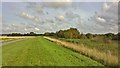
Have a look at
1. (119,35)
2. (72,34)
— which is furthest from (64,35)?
(119,35)

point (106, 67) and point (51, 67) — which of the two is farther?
point (106, 67)

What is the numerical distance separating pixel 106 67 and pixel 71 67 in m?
2.56

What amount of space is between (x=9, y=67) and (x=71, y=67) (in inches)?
136

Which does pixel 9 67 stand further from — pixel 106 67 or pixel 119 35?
pixel 119 35

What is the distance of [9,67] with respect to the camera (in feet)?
36.3

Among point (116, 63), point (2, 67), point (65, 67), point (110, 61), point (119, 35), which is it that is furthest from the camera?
point (119, 35)

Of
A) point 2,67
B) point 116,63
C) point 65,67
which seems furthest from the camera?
point 116,63

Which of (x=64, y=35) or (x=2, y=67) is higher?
(x=2, y=67)

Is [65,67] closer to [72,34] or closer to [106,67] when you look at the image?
[106,67]

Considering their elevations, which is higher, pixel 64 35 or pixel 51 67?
pixel 51 67

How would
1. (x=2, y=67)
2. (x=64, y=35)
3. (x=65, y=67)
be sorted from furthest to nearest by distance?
A: (x=64, y=35)
(x=65, y=67)
(x=2, y=67)

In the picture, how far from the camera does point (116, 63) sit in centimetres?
1344

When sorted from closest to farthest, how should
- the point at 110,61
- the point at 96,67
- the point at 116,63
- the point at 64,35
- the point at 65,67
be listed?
the point at 65,67 → the point at 96,67 → the point at 116,63 → the point at 110,61 → the point at 64,35

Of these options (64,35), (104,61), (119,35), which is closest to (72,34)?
(64,35)
